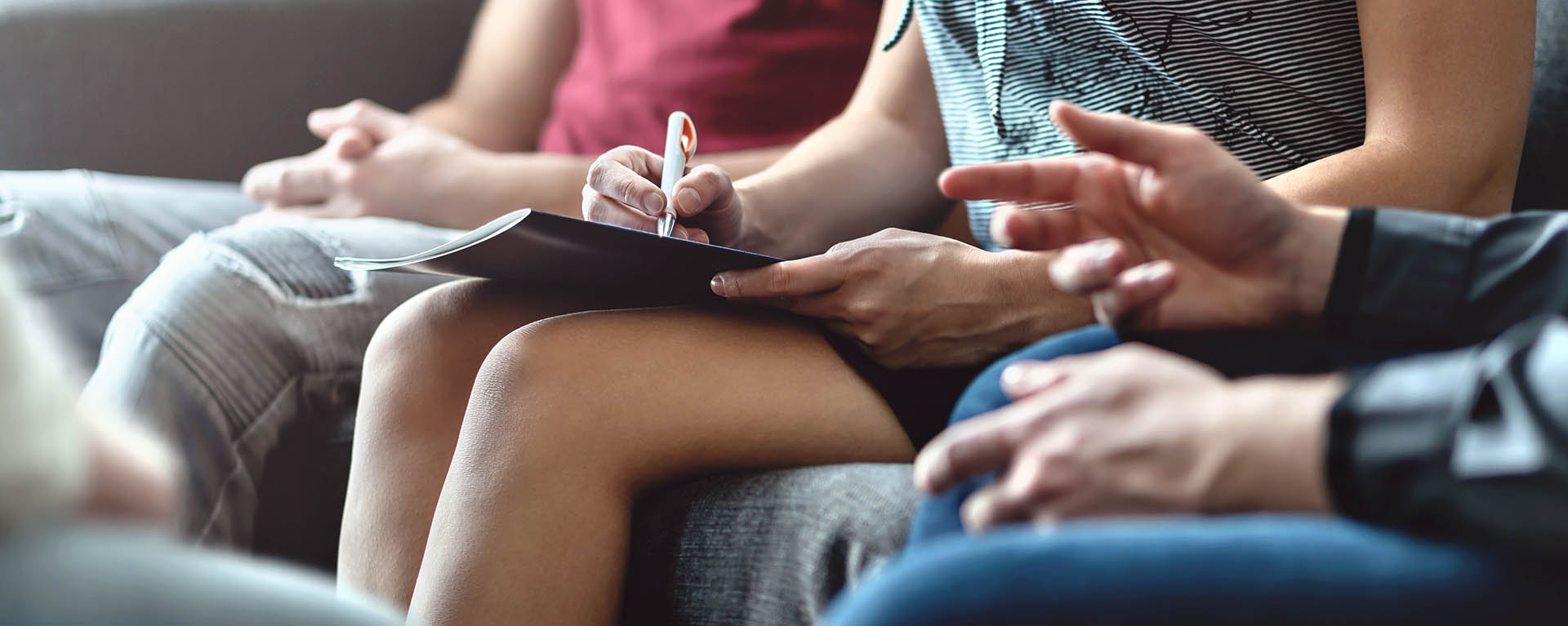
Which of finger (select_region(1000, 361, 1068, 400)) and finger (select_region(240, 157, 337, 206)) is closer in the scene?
finger (select_region(1000, 361, 1068, 400))

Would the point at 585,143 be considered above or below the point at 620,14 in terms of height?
below

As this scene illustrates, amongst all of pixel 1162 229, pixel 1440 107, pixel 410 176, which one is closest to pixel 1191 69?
pixel 1440 107

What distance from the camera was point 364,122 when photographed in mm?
1276

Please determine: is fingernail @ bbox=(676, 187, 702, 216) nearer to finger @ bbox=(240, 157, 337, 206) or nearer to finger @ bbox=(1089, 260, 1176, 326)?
finger @ bbox=(1089, 260, 1176, 326)

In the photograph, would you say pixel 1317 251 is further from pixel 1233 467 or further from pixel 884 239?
pixel 884 239

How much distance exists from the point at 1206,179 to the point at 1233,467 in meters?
0.16

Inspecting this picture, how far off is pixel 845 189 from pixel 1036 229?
17.3 inches

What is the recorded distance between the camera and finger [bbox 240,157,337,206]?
48.4 inches

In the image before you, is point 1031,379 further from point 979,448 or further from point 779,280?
point 779,280

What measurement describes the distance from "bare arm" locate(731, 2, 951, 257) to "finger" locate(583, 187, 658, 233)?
0.36 ft

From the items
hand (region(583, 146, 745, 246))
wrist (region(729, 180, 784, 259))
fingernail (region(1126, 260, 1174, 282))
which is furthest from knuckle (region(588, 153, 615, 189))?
fingernail (region(1126, 260, 1174, 282))

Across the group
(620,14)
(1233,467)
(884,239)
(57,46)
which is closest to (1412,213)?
(1233,467)

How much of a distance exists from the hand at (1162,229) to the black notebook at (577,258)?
176mm

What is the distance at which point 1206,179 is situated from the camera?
52 cm
